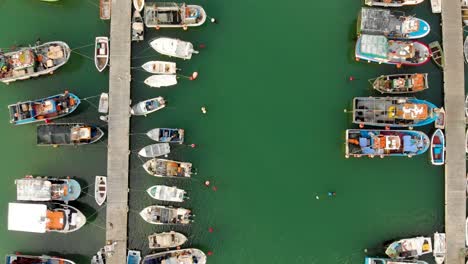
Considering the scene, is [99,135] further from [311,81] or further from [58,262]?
[311,81]

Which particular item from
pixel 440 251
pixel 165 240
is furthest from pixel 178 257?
pixel 440 251

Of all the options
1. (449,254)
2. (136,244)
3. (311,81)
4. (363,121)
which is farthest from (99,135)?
(449,254)

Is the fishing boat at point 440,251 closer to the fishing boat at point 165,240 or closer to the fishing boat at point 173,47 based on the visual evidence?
the fishing boat at point 165,240

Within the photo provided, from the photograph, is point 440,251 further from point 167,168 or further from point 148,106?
point 148,106

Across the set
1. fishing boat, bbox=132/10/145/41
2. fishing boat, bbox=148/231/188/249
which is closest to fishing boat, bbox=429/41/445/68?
fishing boat, bbox=132/10/145/41

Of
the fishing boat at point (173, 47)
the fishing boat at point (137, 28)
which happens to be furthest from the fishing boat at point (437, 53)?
the fishing boat at point (137, 28)
